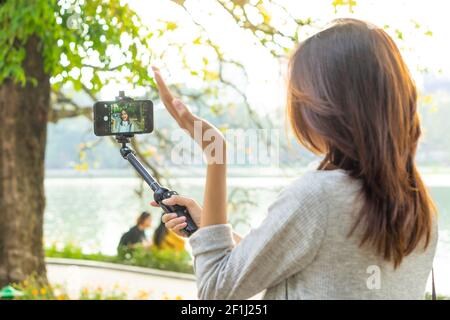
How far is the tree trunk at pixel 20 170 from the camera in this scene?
4766 millimetres

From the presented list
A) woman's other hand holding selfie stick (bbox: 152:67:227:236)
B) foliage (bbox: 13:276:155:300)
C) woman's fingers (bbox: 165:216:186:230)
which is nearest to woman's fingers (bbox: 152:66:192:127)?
woman's other hand holding selfie stick (bbox: 152:67:227:236)

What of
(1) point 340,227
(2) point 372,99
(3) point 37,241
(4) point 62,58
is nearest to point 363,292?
(1) point 340,227

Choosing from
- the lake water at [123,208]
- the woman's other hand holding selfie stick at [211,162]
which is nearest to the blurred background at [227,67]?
the lake water at [123,208]

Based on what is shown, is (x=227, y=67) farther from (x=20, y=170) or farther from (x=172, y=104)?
(x=172, y=104)

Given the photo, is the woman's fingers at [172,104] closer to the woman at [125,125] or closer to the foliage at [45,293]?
the woman at [125,125]

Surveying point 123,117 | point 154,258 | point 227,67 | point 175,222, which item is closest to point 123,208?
point 154,258

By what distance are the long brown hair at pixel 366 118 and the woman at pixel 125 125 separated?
1.22 feet

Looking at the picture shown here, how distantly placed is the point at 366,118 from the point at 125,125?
1.62 feet

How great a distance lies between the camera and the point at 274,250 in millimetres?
979

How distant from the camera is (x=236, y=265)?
1.00m

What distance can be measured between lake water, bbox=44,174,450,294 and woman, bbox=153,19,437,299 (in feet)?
0.51

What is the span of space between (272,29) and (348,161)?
3458mm

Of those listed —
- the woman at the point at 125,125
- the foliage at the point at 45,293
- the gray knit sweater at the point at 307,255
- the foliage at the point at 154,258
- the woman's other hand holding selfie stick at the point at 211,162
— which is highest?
the woman at the point at 125,125

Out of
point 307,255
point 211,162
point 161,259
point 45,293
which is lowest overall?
point 161,259
